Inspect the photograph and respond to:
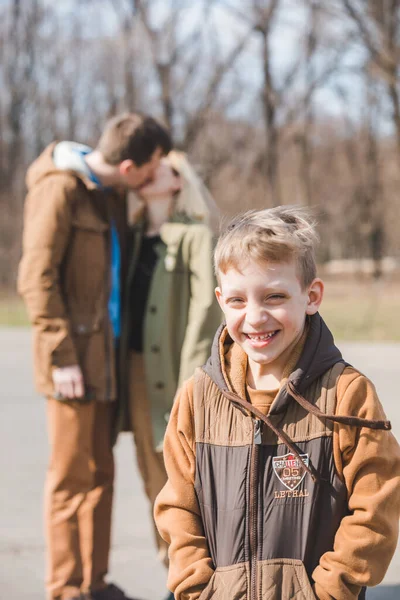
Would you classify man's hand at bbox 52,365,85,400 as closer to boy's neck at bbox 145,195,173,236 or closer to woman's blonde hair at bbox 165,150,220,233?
boy's neck at bbox 145,195,173,236

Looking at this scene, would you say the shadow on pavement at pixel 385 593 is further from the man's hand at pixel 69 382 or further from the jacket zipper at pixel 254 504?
the jacket zipper at pixel 254 504

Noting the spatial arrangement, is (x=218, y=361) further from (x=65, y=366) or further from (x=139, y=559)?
(x=139, y=559)

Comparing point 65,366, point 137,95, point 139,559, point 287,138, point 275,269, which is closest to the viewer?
point 275,269

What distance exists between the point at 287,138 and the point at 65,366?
2443 centimetres

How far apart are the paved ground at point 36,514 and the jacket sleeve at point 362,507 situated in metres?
2.09

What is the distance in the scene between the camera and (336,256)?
129ft

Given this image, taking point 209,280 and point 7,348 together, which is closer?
point 209,280

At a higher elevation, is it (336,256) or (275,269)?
(275,269)

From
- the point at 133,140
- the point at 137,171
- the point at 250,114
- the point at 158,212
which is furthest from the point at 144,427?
the point at 250,114

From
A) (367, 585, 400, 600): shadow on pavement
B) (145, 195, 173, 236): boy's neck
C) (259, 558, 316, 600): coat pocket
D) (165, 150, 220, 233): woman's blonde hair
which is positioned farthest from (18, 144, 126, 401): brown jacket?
(259, 558, 316, 600): coat pocket

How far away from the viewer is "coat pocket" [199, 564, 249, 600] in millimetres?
2037

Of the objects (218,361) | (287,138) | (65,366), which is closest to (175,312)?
(65,366)

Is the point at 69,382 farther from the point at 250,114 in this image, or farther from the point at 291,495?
the point at 250,114

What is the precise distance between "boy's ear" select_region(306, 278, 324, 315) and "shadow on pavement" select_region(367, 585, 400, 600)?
2219 mm
